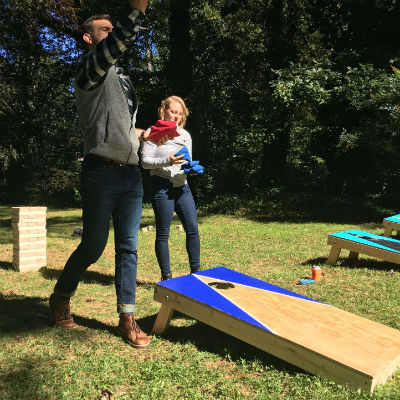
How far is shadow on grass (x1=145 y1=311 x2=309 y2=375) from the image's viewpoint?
283 cm

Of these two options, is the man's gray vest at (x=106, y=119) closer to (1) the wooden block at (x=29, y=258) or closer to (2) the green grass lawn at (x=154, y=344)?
(2) the green grass lawn at (x=154, y=344)

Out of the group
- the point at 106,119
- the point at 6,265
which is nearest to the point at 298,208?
the point at 6,265

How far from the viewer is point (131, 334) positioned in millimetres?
3066

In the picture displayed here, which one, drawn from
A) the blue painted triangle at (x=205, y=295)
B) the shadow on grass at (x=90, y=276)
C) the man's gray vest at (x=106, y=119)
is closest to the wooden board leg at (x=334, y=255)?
the blue painted triangle at (x=205, y=295)

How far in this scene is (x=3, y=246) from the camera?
6.96 m

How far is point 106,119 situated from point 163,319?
1.62m

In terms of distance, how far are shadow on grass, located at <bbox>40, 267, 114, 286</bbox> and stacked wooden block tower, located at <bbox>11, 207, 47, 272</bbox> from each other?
0.59 ft

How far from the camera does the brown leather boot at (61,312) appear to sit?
3.26m

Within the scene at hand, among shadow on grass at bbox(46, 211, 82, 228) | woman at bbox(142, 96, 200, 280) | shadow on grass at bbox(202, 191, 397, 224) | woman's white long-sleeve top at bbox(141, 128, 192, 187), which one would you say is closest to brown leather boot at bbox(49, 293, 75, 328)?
woman at bbox(142, 96, 200, 280)

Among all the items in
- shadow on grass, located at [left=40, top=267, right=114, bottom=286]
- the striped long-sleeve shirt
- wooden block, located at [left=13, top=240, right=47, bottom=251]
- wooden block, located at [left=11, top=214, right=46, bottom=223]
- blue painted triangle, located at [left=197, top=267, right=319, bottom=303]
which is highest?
the striped long-sleeve shirt

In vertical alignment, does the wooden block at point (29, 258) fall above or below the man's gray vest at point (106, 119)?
below

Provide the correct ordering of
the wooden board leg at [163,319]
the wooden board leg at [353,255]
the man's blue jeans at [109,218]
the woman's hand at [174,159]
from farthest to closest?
1. the wooden board leg at [353,255]
2. the woman's hand at [174,159]
3. the wooden board leg at [163,319]
4. the man's blue jeans at [109,218]

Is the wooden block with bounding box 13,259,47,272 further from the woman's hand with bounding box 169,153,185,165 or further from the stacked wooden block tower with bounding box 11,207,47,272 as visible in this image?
the woman's hand with bounding box 169,153,185,165

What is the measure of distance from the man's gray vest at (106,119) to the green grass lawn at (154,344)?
1439 millimetres
